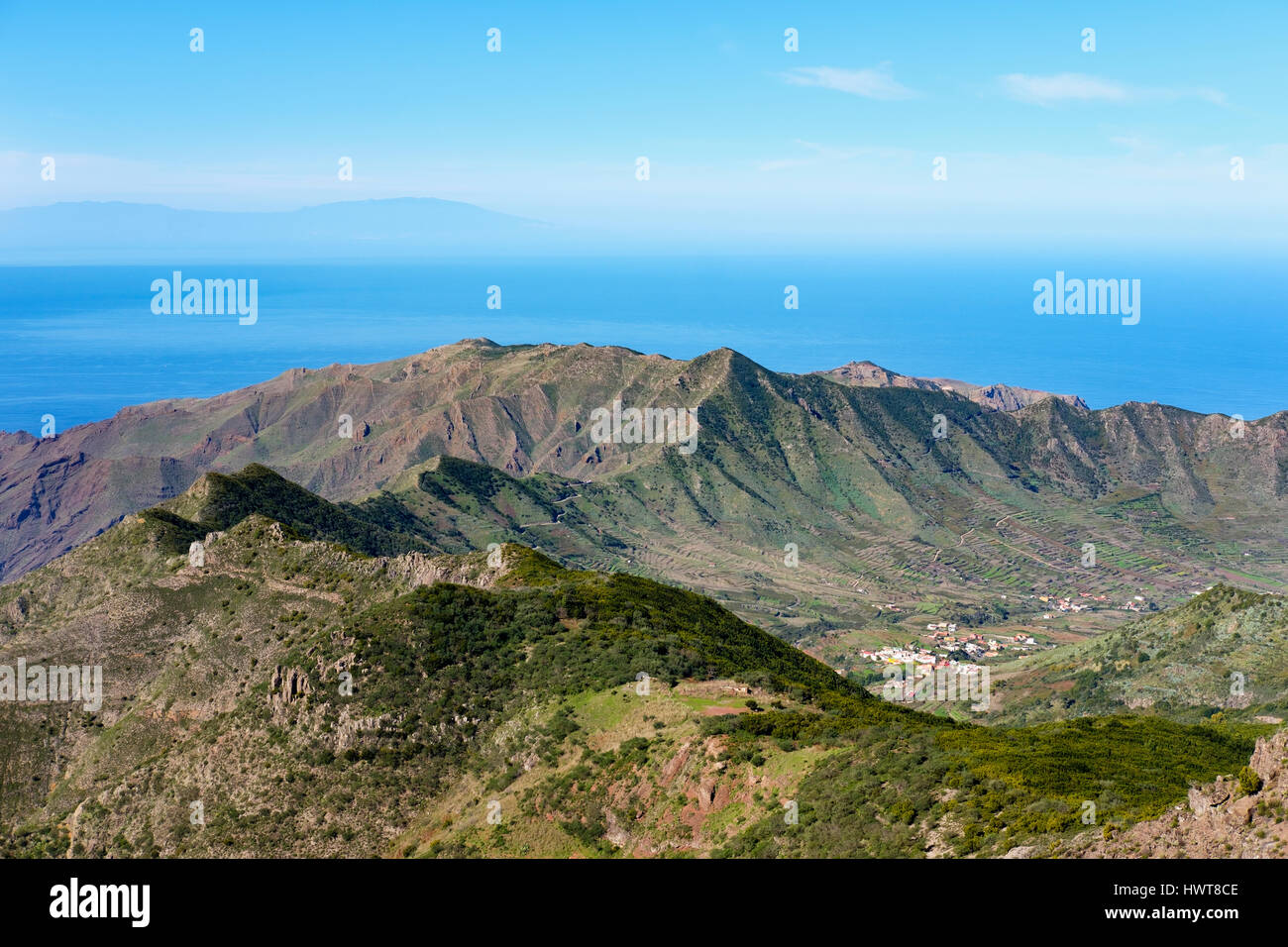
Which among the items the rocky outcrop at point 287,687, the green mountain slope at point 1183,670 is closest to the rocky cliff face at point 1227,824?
the rocky outcrop at point 287,687

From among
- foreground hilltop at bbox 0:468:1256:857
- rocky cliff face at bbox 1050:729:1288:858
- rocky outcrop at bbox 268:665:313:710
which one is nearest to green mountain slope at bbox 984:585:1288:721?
foreground hilltop at bbox 0:468:1256:857

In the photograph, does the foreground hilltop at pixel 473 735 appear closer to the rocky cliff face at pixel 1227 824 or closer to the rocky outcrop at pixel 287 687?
the rocky outcrop at pixel 287 687

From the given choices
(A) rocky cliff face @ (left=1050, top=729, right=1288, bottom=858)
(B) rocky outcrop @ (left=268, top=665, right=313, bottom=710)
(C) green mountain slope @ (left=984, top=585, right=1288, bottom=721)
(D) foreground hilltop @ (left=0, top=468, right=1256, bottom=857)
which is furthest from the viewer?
(C) green mountain slope @ (left=984, top=585, right=1288, bottom=721)

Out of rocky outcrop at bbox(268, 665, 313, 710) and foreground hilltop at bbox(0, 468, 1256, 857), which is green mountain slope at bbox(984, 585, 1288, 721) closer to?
foreground hilltop at bbox(0, 468, 1256, 857)

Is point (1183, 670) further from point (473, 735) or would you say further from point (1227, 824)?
point (1227, 824)

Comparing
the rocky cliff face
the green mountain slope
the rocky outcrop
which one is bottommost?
the green mountain slope

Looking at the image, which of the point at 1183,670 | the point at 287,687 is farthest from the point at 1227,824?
the point at 1183,670

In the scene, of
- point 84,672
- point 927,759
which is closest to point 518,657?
point 927,759

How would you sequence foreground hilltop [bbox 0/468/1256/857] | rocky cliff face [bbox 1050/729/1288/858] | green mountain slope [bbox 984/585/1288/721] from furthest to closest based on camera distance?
green mountain slope [bbox 984/585/1288/721] < foreground hilltop [bbox 0/468/1256/857] < rocky cliff face [bbox 1050/729/1288/858]

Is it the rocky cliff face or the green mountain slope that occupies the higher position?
the rocky cliff face
